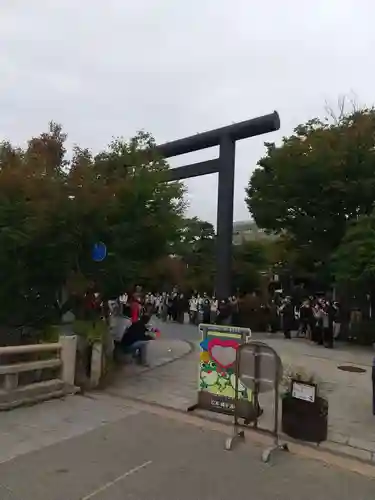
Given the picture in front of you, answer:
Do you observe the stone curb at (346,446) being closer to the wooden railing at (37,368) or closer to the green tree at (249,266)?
the wooden railing at (37,368)

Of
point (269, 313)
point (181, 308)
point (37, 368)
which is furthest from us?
point (181, 308)

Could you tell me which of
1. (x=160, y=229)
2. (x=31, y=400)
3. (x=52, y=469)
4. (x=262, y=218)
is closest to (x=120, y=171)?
(x=160, y=229)

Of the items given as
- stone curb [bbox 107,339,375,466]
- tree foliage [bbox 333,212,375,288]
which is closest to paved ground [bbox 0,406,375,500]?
stone curb [bbox 107,339,375,466]

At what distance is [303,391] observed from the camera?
6.06 metres

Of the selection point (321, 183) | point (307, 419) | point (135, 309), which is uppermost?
point (321, 183)

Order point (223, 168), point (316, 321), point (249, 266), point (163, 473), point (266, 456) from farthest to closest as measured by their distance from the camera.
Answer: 1. point (249, 266)
2. point (223, 168)
3. point (316, 321)
4. point (266, 456)
5. point (163, 473)

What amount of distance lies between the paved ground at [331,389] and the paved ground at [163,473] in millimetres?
1051

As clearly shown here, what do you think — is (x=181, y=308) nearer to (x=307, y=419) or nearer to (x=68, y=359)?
(x=68, y=359)

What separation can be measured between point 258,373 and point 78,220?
4808 mm

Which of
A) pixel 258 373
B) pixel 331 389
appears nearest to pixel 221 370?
pixel 258 373

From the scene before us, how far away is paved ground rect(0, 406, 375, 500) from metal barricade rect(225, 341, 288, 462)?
21cm

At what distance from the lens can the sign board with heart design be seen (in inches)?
260

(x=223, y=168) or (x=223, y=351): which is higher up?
(x=223, y=168)

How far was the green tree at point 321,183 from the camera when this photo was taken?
17.7 m
